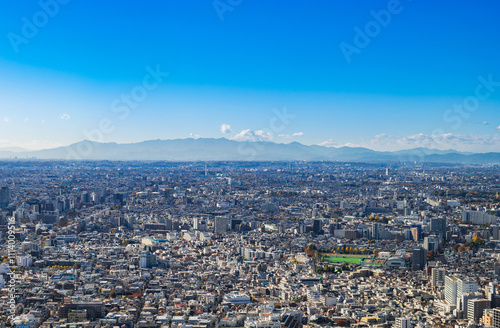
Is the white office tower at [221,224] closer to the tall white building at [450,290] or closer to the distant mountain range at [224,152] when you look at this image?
the tall white building at [450,290]

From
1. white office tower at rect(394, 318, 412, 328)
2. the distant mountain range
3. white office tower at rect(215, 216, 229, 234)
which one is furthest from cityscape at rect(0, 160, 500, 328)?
the distant mountain range

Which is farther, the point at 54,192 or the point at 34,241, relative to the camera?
the point at 54,192

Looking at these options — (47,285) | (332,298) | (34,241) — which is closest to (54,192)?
→ (34,241)

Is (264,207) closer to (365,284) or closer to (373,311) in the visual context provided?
(365,284)

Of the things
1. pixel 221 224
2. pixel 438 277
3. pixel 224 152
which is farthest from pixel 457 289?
pixel 224 152

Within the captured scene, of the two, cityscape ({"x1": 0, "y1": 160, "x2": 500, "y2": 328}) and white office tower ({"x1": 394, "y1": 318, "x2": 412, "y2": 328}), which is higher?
white office tower ({"x1": 394, "y1": 318, "x2": 412, "y2": 328})

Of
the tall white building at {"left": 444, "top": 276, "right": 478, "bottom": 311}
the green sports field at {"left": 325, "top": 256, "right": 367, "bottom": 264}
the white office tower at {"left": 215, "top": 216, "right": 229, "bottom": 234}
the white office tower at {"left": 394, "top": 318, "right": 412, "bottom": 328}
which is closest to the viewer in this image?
the white office tower at {"left": 394, "top": 318, "right": 412, "bottom": 328}

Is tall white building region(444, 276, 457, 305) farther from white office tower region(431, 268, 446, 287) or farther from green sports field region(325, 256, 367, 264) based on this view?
green sports field region(325, 256, 367, 264)

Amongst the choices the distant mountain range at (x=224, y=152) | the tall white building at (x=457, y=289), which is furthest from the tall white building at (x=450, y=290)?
the distant mountain range at (x=224, y=152)
